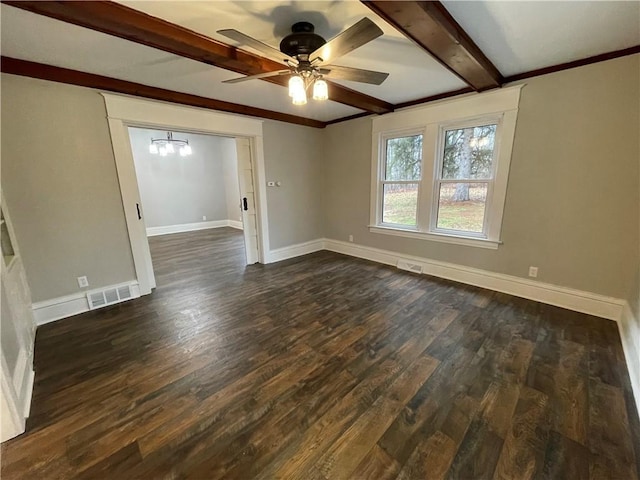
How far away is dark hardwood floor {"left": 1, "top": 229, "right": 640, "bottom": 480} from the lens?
1315 millimetres

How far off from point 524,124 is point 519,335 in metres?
2.19

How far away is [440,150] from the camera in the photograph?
354cm

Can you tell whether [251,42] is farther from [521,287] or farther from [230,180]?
[230,180]

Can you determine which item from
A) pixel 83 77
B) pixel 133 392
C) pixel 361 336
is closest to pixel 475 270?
pixel 361 336

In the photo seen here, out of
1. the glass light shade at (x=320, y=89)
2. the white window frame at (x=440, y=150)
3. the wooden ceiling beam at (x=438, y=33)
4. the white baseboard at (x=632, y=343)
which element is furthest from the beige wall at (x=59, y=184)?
the white baseboard at (x=632, y=343)

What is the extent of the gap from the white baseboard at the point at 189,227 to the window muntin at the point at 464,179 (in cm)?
566

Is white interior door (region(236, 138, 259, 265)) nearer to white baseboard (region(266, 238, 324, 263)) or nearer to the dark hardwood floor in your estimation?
white baseboard (region(266, 238, 324, 263))

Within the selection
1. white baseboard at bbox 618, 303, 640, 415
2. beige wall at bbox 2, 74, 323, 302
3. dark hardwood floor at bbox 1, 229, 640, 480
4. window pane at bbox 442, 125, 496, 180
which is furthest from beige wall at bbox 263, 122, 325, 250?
white baseboard at bbox 618, 303, 640, 415

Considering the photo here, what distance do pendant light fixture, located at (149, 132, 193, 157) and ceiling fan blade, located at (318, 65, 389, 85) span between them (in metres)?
6.05

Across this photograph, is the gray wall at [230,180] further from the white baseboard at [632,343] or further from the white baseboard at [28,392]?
the white baseboard at [632,343]

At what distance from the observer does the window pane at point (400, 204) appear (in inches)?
156

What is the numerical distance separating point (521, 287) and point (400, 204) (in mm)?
1908

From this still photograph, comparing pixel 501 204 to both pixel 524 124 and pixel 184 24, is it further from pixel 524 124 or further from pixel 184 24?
pixel 184 24

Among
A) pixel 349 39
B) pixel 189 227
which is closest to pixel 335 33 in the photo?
pixel 349 39
